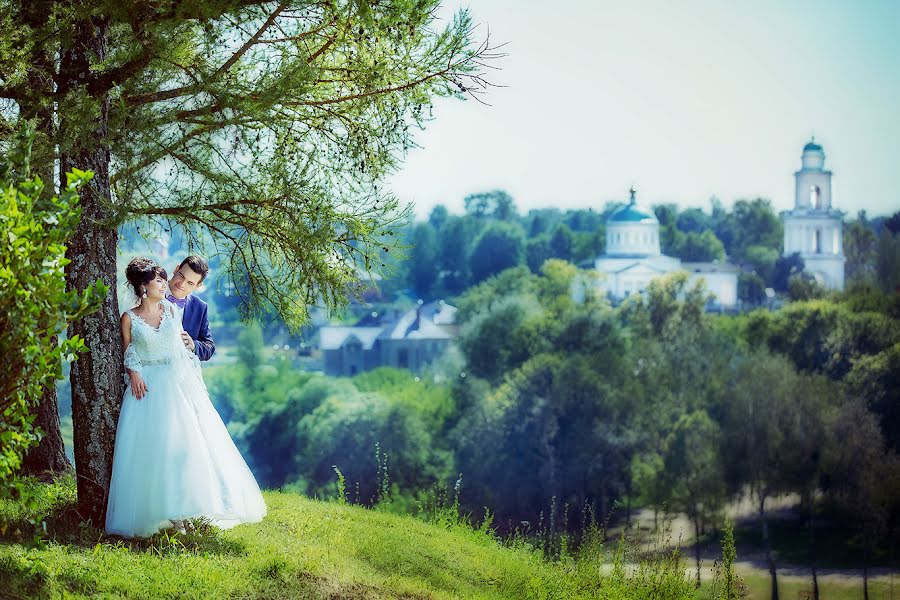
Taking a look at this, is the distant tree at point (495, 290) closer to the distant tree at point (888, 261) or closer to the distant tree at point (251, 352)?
the distant tree at point (251, 352)

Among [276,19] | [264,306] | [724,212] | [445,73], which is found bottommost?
[264,306]

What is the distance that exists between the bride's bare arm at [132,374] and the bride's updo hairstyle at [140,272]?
0.16 metres

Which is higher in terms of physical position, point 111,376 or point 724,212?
point 724,212

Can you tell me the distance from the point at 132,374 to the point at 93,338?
0.25 meters

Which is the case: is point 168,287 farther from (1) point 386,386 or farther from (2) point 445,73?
(1) point 386,386

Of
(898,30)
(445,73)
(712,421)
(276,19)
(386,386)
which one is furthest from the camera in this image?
(898,30)

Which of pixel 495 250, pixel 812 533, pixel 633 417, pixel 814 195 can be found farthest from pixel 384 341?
pixel 812 533

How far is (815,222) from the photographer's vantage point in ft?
218

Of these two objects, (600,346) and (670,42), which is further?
(670,42)

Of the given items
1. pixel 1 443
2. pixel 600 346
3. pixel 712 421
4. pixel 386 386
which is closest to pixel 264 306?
pixel 1 443

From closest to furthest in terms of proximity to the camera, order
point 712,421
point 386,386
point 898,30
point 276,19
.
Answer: point 276,19 < point 712,421 < point 386,386 < point 898,30

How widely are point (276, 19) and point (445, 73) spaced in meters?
1.12

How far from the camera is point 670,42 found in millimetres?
73250

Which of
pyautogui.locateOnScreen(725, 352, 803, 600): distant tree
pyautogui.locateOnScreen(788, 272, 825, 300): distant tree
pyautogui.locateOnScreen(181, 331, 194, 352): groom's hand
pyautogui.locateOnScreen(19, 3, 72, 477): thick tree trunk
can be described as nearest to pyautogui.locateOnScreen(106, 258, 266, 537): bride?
pyautogui.locateOnScreen(181, 331, 194, 352): groom's hand
